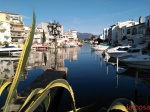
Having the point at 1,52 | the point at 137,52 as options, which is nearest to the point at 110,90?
the point at 137,52

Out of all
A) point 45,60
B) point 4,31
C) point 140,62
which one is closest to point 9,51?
point 45,60

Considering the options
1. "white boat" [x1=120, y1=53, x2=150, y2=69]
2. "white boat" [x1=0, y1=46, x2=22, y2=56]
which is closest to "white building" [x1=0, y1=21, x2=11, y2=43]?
"white boat" [x1=0, y1=46, x2=22, y2=56]

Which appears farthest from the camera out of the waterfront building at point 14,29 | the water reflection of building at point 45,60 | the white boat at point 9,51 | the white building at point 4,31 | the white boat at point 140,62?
the waterfront building at point 14,29

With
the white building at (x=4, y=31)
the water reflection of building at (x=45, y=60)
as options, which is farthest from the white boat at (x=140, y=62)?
the white building at (x=4, y=31)

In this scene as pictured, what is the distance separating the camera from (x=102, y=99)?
Result: 1064 centimetres

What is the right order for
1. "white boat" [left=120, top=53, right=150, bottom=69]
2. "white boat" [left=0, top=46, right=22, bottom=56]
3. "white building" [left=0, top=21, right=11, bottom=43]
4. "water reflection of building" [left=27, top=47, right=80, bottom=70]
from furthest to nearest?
1. "white building" [left=0, top=21, right=11, bottom=43]
2. "white boat" [left=0, top=46, right=22, bottom=56]
3. "water reflection of building" [left=27, top=47, right=80, bottom=70]
4. "white boat" [left=120, top=53, right=150, bottom=69]

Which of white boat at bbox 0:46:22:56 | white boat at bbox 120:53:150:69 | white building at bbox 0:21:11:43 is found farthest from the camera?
white building at bbox 0:21:11:43

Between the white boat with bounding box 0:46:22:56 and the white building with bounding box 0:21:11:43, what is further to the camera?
the white building with bounding box 0:21:11:43

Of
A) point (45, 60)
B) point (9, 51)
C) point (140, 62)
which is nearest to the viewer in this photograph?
point (140, 62)

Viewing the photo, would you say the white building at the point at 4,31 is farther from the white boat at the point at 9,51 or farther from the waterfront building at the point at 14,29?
the white boat at the point at 9,51

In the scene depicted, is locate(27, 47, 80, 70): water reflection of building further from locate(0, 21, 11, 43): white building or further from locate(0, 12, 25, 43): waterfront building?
locate(0, 12, 25, 43): waterfront building

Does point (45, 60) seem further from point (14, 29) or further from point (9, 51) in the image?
point (14, 29)

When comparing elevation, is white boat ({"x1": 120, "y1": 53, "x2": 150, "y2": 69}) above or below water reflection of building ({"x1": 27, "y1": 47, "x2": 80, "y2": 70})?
above

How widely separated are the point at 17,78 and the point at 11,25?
210ft
